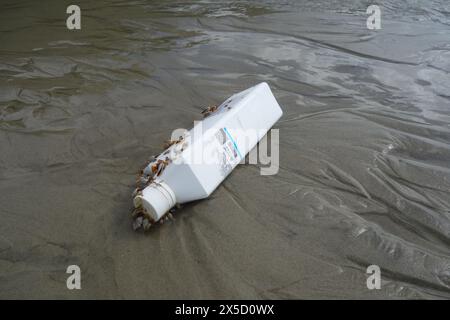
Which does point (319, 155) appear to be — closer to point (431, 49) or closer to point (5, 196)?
point (5, 196)

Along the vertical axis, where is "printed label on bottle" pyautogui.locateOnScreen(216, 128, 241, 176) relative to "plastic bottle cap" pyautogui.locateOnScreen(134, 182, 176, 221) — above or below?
above

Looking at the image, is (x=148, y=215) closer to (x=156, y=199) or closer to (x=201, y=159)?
(x=156, y=199)

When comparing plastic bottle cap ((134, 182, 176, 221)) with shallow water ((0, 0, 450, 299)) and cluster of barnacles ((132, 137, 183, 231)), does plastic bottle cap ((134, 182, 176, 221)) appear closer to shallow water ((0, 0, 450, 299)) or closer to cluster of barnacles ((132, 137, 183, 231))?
cluster of barnacles ((132, 137, 183, 231))

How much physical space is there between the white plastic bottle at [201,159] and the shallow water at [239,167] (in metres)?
0.14

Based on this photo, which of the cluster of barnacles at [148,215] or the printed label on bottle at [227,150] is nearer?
the cluster of barnacles at [148,215]

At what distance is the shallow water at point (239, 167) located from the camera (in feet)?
6.77

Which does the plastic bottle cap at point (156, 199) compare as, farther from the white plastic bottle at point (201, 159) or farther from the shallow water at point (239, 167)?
the shallow water at point (239, 167)

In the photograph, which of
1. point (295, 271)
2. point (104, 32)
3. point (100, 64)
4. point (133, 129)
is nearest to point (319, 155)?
point (295, 271)

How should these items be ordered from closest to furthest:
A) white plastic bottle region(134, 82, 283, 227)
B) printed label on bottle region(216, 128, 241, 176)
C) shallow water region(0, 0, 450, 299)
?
shallow water region(0, 0, 450, 299) < white plastic bottle region(134, 82, 283, 227) < printed label on bottle region(216, 128, 241, 176)

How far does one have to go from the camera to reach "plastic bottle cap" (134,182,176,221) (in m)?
2.15

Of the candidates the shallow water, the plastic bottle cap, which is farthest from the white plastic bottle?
the shallow water

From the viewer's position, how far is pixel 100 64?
462 centimetres

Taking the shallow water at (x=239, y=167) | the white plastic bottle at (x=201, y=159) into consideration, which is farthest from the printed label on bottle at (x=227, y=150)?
the shallow water at (x=239, y=167)
